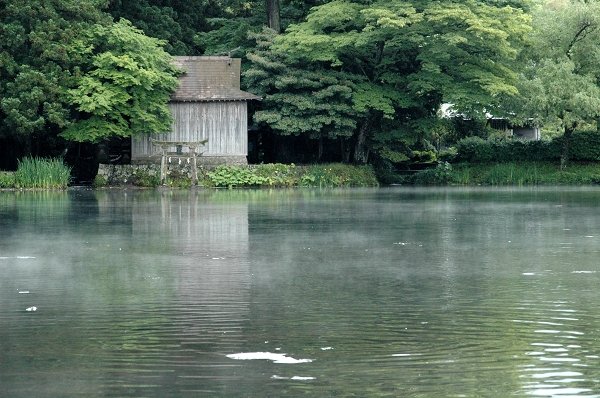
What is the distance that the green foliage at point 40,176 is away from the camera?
4141 centimetres

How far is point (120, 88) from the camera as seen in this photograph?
4353cm

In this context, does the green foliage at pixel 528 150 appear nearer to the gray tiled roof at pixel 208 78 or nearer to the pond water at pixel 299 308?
the gray tiled roof at pixel 208 78

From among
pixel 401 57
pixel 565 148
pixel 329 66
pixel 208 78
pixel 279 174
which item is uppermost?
pixel 401 57

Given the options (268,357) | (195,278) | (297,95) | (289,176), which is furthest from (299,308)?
(297,95)

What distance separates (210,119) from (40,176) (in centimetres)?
823

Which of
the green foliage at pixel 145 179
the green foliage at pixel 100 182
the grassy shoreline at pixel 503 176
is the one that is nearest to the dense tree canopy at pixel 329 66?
the grassy shoreline at pixel 503 176

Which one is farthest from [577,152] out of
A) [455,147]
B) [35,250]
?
[35,250]

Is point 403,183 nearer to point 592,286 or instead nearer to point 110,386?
point 592,286

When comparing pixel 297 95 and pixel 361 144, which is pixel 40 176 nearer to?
pixel 297 95

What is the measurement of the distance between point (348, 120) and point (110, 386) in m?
37.9

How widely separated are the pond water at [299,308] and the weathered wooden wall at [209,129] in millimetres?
21744

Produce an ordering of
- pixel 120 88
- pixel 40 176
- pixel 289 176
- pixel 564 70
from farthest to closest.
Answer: pixel 564 70
pixel 289 176
pixel 120 88
pixel 40 176

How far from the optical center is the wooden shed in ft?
153

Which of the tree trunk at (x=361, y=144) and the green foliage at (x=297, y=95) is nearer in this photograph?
the green foliage at (x=297, y=95)
